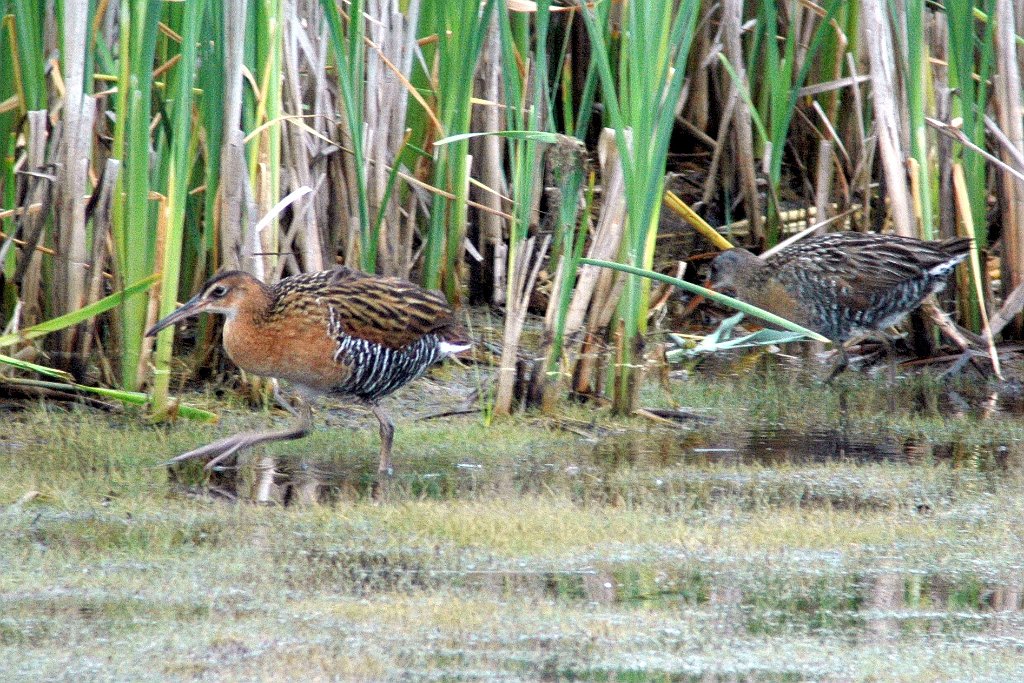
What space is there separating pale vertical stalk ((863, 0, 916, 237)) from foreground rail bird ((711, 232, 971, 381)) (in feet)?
0.89

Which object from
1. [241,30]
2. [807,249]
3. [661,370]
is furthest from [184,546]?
[807,249]

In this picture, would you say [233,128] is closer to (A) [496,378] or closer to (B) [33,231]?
(B) [33,231]

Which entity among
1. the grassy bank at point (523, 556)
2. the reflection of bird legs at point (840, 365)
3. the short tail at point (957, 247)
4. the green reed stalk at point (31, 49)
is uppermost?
the green reed stalk at point (31, 49)

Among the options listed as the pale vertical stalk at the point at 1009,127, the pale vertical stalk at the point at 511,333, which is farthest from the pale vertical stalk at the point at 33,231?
the pale vertical stalk at the point at 1009,127

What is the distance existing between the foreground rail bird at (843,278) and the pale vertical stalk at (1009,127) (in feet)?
0.95

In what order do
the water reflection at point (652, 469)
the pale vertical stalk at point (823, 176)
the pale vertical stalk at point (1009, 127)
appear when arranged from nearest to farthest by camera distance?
the water reflection at point (652, 469) < the pale vertical stalk at point (1009, 127) < the pale vertical stalk at point (823, 176)

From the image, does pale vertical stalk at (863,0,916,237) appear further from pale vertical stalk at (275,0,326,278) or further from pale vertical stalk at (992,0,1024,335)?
pale vertical stalk at (275,0,326,278)

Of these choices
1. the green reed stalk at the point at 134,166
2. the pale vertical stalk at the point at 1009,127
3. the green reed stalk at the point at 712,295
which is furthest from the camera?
the pale vertical stalk at the point at 1009,127

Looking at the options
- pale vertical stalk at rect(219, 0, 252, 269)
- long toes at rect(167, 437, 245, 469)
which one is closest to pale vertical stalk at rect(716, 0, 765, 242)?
pale vertical stalk at rect(219, 0, 252, 269)

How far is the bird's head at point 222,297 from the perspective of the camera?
6.09m

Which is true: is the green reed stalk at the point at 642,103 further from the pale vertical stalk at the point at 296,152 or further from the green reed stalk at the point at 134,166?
the green reed stalk at the point at 134,166

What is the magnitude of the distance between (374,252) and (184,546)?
8.43ft

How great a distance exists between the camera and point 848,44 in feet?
30.5

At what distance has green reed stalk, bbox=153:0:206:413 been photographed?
6.08 metres
